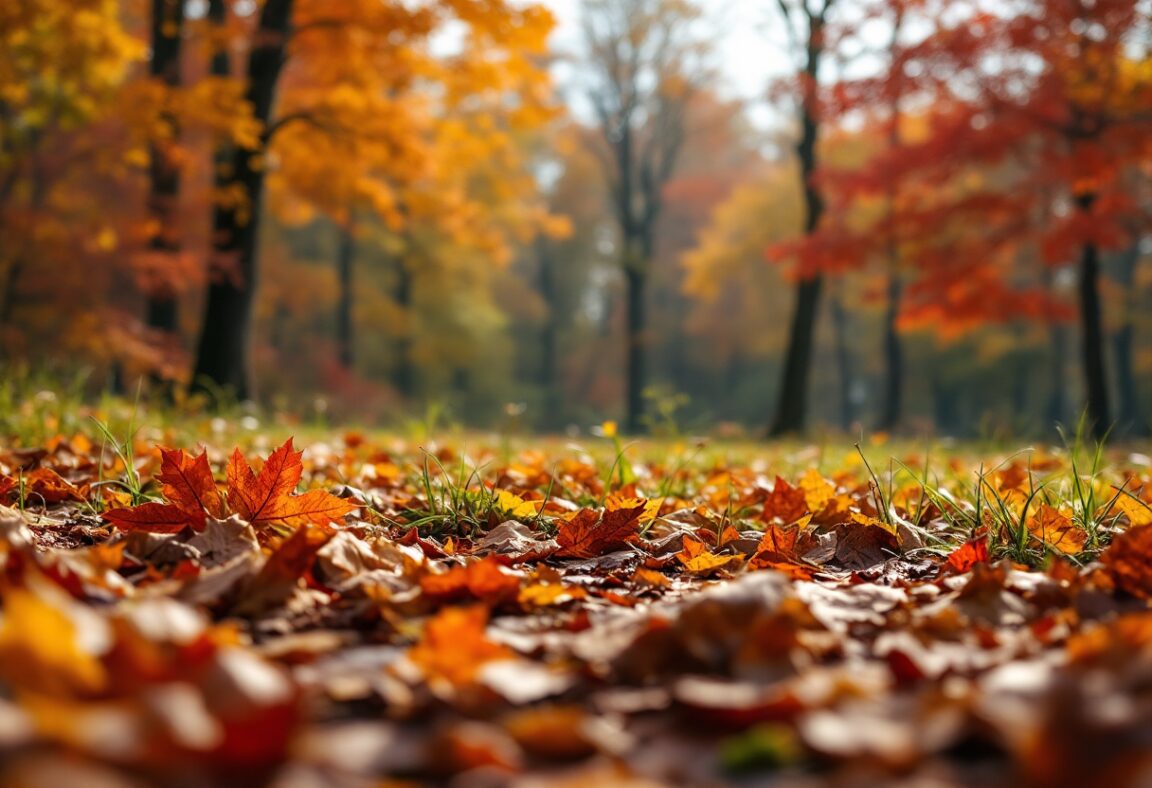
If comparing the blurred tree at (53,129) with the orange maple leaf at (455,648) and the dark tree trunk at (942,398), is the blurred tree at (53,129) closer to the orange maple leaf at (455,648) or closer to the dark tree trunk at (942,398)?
the orange maple leaf at (455,648)

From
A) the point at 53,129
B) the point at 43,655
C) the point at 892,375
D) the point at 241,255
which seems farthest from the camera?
the point at 892,375

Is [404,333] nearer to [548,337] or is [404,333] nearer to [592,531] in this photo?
[548,337]

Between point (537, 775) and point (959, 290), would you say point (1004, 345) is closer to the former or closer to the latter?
point (959, 290)

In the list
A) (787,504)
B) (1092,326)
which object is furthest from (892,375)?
(787,504)

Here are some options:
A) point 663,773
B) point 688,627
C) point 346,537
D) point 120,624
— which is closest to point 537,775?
point 663,773

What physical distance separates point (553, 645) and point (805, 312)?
1086 centimetres

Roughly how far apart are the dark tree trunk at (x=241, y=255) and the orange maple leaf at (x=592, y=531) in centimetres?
678

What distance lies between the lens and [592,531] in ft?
6.00

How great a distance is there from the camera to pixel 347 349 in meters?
20.5

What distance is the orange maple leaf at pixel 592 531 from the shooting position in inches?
71.5

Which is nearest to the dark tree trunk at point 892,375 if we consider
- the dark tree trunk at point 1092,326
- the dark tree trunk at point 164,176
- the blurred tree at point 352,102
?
the dark tree trunk at point 1092,326

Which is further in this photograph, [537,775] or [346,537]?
[346,537]

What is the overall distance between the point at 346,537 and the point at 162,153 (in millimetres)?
10030

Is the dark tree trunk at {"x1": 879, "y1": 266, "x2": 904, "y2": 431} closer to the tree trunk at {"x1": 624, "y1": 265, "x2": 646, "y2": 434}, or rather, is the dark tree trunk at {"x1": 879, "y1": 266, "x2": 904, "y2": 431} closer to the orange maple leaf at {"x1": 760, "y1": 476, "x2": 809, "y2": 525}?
the tree trunk at {"x1": 624, "y1": 265, "x2": 646, "y2": 434}
